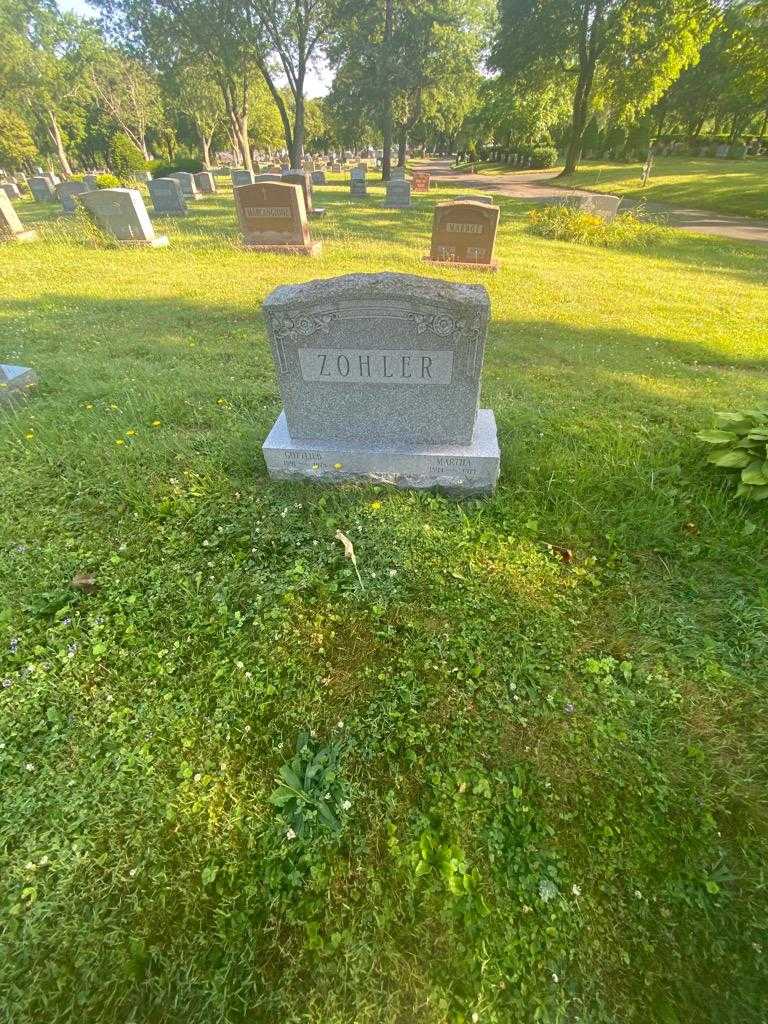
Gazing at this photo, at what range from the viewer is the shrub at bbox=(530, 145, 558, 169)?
3969 cm

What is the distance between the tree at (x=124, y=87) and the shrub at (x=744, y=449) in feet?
130

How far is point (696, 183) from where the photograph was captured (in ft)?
76.7

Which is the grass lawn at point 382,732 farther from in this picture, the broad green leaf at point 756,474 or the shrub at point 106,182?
the shrub at point 106,182

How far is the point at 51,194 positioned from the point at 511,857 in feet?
97.1

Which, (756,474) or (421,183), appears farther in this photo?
(421,183)

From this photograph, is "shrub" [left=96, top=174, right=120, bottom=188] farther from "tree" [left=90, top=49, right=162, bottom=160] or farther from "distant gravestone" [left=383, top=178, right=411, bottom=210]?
"tree" [left=90, top=49, right=162, bottom=160]

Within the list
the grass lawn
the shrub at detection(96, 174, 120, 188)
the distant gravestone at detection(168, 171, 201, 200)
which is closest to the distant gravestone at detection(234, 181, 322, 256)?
the grass lawn

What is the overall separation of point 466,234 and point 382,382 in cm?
910

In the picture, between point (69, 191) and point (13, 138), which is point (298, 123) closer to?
→ point (69, 191)

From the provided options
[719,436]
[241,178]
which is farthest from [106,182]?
[719,436]

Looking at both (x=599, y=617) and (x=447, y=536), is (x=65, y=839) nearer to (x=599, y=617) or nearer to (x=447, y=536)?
(x=447, y=536)

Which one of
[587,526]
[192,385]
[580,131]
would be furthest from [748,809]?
[580,131]

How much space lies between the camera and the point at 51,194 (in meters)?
21.4

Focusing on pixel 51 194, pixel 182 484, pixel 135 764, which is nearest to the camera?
pixel 135 764
